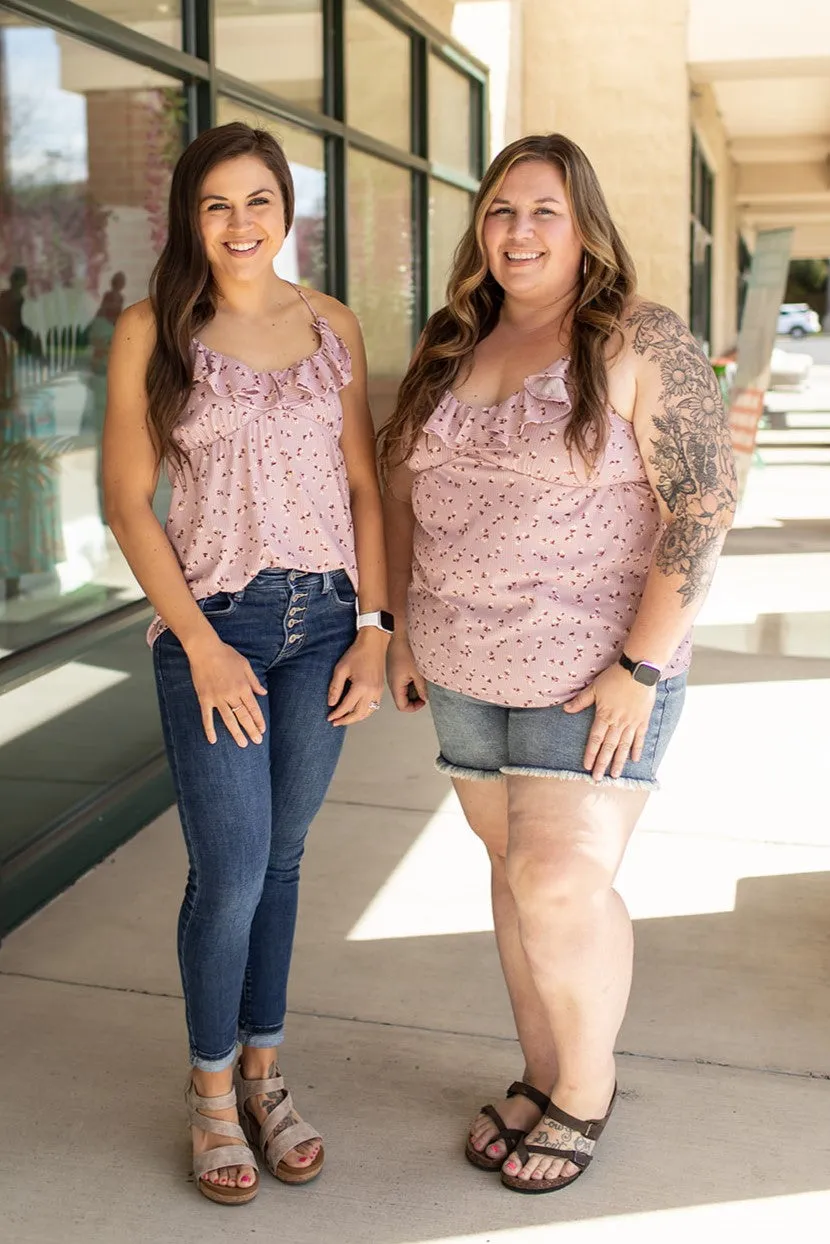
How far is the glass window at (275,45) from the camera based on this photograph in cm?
557

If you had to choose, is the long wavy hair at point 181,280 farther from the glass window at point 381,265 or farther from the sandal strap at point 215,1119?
the glass window at point 381,265

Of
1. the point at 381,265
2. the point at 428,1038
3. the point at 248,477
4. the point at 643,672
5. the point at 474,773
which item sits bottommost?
the point at 428,1038

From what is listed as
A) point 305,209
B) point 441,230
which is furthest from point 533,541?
point 441,230

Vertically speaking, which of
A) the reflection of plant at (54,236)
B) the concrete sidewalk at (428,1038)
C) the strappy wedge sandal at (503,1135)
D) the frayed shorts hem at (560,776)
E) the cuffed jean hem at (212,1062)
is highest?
the reflection of plant at (54,236)

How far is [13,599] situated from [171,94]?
197 centimetres

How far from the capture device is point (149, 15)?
4.79 meters

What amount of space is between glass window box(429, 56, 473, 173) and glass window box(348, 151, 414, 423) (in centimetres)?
82

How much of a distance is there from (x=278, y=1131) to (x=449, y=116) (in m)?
8.43

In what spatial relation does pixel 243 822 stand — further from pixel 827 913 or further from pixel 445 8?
pixel 445 8

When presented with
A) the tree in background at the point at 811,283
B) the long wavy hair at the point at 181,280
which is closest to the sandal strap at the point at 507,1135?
the long wavy hair at the point at 181,280

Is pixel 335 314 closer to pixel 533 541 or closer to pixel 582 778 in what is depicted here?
pixel 533 541

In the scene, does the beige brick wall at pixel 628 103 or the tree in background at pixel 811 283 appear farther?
the tree in background at pixel 811 283

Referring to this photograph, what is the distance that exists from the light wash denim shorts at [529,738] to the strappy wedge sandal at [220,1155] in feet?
2.42

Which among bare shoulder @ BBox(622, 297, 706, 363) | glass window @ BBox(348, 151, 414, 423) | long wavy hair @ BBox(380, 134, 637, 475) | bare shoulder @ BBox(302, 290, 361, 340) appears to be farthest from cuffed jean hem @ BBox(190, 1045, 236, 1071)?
glass window @ BBox(348, 151, 414, 423)
